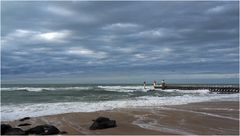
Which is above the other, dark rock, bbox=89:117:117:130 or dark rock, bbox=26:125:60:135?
dark rock, bbox=89:117:117:130

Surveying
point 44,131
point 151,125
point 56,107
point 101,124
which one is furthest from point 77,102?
point 44,131

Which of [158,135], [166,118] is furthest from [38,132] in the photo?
[166,118]

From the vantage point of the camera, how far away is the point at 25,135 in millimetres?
10672

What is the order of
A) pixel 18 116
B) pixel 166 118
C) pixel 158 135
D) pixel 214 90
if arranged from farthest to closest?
1. pixel 214 90
2. pixel 18 116
3. pixel 166 118
4. pixel 158 135

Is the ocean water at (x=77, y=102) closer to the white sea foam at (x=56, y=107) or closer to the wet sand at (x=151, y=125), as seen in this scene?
the white sea foam at (x=56, y=107)

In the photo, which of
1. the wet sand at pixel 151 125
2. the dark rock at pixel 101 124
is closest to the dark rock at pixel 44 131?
the wet sand at pixel 151 125

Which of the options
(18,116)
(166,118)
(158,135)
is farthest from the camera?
(18,116)

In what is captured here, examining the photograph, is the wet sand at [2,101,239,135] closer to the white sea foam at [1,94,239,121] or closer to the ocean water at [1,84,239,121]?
the white sea foam at [1,94,239,121]

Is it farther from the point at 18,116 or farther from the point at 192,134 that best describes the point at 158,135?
the point at 18,116

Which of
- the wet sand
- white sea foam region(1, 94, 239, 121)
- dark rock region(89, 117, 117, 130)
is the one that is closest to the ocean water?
white sea foam region(1, 94, 239, 121)

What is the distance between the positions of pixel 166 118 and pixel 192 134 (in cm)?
424

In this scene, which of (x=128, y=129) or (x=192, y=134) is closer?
(x=192, y=134)

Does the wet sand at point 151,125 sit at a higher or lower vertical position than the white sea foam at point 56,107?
lower

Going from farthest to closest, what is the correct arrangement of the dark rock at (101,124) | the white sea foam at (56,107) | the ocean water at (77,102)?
the ocean water at (77,102)
the white sea foam at (56,107)
the dark rock at (101,124)
